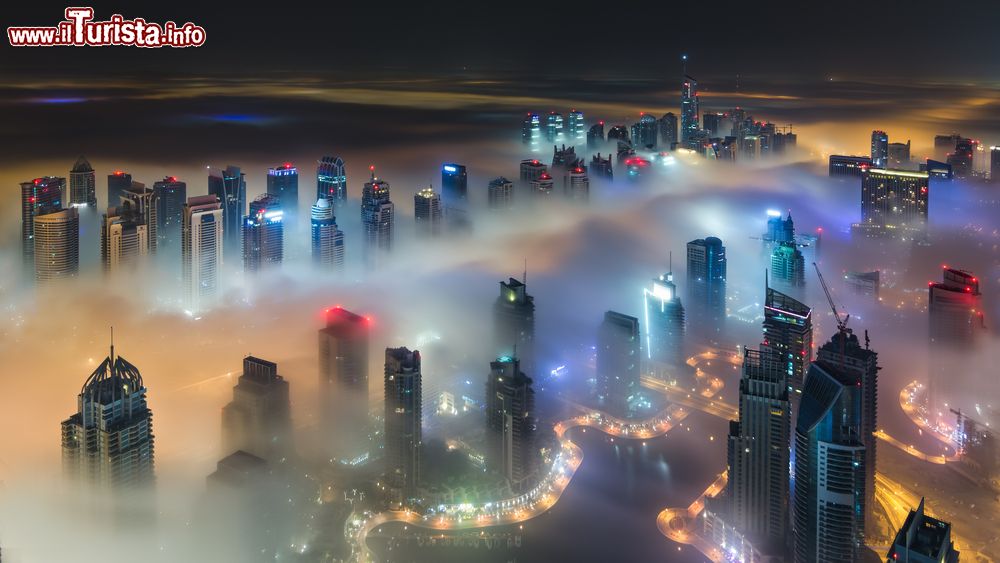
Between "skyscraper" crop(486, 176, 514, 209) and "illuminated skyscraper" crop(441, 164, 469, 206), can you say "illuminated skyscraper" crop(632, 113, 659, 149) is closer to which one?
"skyscraper" crop(486, 176, 514, 209)

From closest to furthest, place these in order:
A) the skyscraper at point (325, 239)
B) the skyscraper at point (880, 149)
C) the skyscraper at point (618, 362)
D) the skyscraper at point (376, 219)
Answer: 1. the skyscraper at point (618, 362)
2. the skyscraper at point (325, 239)
3. the skyscraper at point (376, 219)
4. the skyscraper at point (880, 149)

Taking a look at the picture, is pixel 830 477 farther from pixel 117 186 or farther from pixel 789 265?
pixel 117 186

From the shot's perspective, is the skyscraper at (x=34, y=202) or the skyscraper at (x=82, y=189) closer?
the skyscraper at (x=34, y=202)

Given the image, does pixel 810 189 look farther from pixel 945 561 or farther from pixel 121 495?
pixel 121 495

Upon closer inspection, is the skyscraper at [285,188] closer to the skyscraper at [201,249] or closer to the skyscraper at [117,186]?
the skyscraper at [201,249]

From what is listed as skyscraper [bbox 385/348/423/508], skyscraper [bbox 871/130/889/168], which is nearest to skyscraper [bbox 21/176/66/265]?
skyscraper [bbox 385/348/423/508]

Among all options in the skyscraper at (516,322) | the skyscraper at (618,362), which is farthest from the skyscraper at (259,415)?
the skyscraper at (618,362)

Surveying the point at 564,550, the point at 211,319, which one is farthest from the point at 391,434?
the point at 211,319
